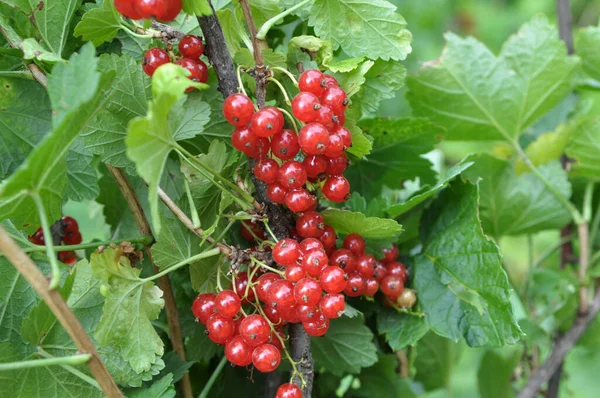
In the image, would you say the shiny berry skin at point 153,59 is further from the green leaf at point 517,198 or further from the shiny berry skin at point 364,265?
the green leaf at point 517,198

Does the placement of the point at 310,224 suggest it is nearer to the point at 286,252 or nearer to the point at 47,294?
the point at 286,252

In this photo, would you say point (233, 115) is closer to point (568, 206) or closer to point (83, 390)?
point (83, 390)

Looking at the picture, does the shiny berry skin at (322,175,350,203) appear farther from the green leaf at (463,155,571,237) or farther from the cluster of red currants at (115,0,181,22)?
the green leaf at (463,155,571,237)

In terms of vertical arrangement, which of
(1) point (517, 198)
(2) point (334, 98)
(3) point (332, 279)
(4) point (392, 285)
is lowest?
(1) point (517, 198)

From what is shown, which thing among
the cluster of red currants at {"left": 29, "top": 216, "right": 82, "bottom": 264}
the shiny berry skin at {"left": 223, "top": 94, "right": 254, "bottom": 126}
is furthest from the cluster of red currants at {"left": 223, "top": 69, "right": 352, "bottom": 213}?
the cluster of red currants at {"left": 29, "top": 216, "right": 82, "bottom": 264}

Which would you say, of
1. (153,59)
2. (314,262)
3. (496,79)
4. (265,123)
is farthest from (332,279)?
(496,79)

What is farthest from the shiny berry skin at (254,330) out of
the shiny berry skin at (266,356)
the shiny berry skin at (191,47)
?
the shiny berry skin at (191,47)
